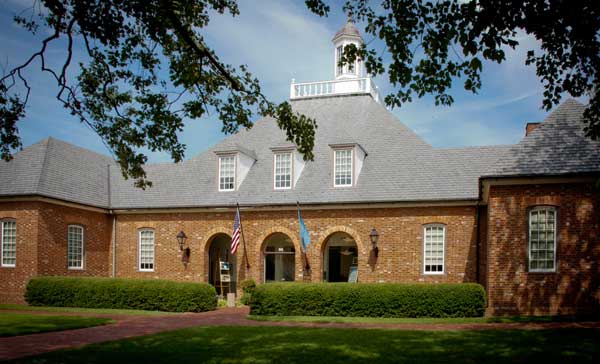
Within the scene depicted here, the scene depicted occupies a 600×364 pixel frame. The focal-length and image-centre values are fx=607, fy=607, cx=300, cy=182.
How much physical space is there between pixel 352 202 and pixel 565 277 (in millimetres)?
8537

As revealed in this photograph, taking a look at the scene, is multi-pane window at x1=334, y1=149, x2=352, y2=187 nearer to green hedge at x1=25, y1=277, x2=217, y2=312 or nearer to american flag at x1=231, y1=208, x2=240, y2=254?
american flag at x1=231, y1=208, x2=240, y2=254

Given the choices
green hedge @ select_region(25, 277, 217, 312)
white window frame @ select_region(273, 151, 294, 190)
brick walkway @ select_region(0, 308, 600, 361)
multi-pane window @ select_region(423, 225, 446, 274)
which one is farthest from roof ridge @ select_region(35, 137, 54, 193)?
multi-pane window @ select_region(423, 225, 446, 274)

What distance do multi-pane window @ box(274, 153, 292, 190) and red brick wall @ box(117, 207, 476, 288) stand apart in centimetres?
132

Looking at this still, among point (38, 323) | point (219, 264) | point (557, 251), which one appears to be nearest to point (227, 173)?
point (219, 264)

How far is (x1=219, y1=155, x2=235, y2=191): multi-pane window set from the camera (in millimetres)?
27062

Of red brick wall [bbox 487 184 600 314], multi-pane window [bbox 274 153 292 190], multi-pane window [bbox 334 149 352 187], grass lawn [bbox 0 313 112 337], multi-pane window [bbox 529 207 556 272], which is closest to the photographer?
grass lawn [bbox 0 313 112 337]

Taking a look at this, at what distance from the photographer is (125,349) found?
1230 centimetres

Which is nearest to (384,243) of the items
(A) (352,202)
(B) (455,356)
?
(A) (352,202)

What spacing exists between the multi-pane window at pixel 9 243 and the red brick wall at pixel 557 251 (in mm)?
18674

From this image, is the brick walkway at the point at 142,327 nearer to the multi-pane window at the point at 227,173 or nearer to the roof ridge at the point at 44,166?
the roof ridge at the point at 44,166

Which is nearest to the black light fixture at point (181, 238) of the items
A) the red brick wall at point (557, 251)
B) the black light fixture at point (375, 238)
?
the black light fixture at point (375, 238)

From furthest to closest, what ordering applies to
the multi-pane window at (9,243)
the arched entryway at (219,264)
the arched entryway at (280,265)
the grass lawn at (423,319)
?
the arched entryway at (280,265)
the arched entryway at (219,264)
the multi-pane window at (9,243)
the grass lawn at (423,319)

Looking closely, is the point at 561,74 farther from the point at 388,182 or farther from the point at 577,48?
the point at 388,182

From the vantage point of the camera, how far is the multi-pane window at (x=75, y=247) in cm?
2630
